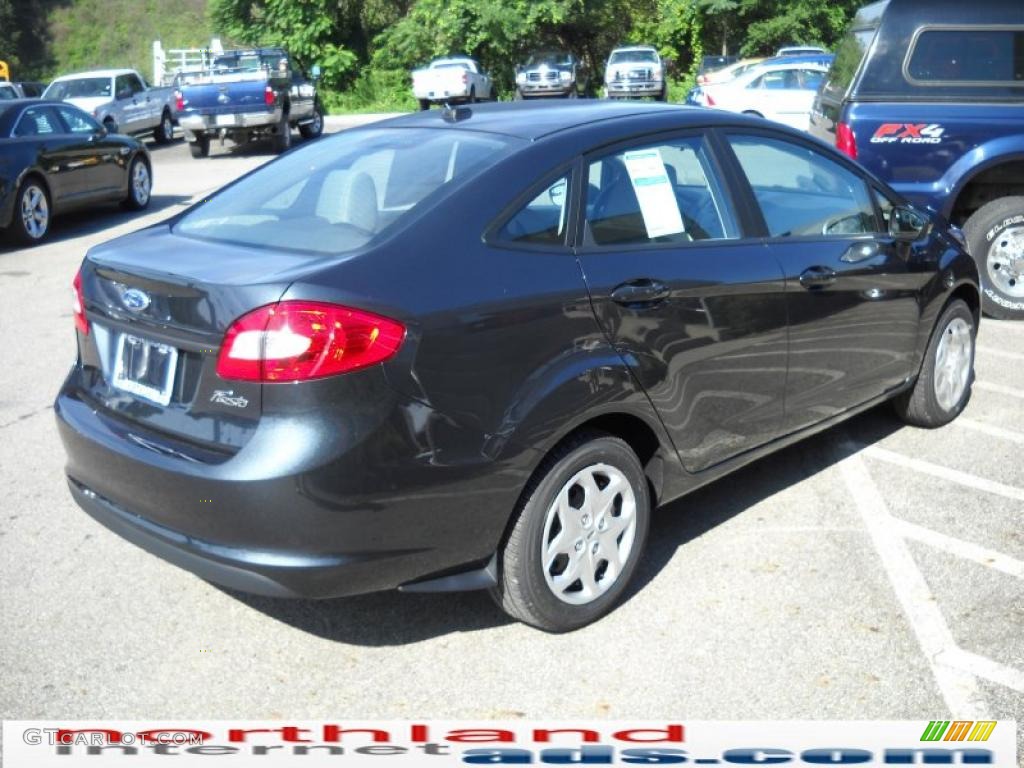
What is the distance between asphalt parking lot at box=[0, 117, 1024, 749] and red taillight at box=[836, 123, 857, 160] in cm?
316

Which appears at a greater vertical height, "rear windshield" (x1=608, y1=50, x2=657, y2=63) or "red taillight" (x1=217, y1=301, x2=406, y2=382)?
"red taillight" (x1=217, y1=301, x2=406, y2=382)

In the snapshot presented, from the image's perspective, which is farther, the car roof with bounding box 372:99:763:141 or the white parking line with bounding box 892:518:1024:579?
the white parking line with bounding box 892:518:1024:579

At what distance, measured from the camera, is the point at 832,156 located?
5406 mm

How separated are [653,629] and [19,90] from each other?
27072mm

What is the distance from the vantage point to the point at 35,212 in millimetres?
12922

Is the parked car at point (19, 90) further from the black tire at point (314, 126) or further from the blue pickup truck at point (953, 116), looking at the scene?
the blue pickup truck at point (953, 116)

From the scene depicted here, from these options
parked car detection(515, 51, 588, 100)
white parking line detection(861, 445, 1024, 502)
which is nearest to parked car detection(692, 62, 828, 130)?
white parking line detection(861, 445, 1024, 502)

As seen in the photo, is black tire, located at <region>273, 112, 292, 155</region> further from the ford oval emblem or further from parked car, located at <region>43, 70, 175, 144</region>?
the ford oval emblem

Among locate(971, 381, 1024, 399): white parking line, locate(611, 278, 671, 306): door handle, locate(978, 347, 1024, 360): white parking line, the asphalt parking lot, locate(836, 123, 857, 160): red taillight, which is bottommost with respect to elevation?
locate(978, 347, 1024, 360): white parking line

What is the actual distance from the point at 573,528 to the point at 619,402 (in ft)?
1.46

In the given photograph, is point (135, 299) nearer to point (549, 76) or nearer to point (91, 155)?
point (91, 155)

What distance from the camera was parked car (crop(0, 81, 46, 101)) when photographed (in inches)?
996

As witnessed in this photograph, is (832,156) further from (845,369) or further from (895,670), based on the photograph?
(895,670)

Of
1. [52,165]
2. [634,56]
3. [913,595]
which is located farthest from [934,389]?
[634,56]
